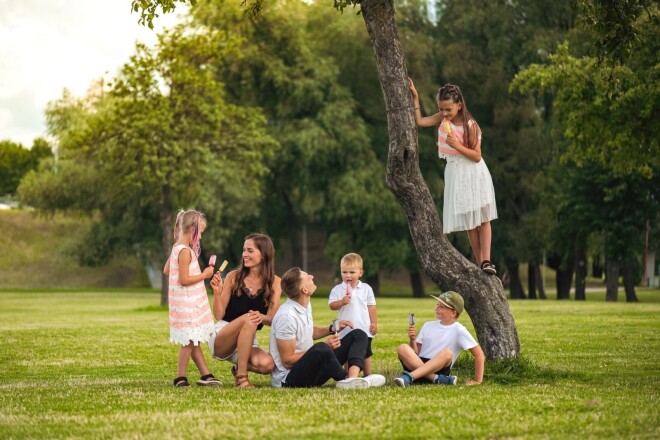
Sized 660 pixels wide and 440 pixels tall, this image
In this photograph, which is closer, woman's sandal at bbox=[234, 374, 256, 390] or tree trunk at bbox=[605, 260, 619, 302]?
woman's sandal at bbox=[234, 374, 256, 390]

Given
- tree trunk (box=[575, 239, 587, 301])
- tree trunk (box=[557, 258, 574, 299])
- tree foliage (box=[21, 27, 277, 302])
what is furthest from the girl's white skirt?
tree trunk (box=[557, 258, 574, 299])

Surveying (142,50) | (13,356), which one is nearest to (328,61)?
(142,50)

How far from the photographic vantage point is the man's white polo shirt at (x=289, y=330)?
37.3 ft

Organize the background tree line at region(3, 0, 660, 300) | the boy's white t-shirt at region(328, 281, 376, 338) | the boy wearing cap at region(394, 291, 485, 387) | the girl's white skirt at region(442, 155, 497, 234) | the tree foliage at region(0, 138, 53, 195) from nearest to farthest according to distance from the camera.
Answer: the boy wearing cap at region(394, 291, 485, 387) → the boy's white t-shirt at region(328, 281, 376, 338) → the girl's white skirt at region(442, 155, 497, 234) → the background tree line at region(3, 0, 660, 300) → the tree foliage at region(0, 138, 53, 195)

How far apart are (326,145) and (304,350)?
130ft

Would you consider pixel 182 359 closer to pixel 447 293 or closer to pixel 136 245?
pixel 447 293

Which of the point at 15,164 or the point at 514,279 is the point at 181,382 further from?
the point at 15,164

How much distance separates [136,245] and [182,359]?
4851 centimetres

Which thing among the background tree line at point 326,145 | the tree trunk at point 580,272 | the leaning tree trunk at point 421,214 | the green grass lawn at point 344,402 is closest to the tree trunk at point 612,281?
→ the background tree line at point 326,145

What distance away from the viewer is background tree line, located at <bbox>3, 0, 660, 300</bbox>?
40.5 metres

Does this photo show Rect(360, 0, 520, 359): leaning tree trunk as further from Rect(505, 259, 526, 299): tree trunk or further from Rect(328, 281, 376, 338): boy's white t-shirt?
Rect(505, 259, 526, 299): tree trunk

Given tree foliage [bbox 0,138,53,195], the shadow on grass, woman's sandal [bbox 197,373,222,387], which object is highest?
tree foliage [bbox 0,138,53,195]

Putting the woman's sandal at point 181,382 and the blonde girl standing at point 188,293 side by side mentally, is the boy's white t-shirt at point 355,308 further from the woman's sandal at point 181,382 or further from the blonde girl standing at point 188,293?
the woman's sandal at point 181,382

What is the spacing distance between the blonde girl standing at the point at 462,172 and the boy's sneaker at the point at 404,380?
1940mm
